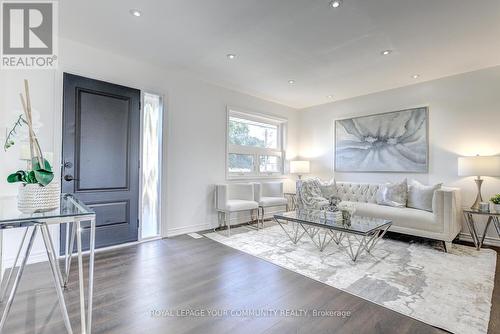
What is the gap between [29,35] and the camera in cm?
260

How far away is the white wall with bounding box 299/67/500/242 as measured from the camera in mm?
3551

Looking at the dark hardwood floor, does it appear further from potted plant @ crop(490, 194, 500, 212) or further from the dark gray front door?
potted plant @ crop(490, 194, 500, 212)

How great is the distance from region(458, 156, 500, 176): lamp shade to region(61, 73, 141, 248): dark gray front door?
182 inches

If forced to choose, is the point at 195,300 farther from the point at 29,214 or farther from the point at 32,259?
the point at 32,259

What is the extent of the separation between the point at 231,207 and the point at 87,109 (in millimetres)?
2375

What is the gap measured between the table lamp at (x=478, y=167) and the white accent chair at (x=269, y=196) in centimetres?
276

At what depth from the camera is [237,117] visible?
4.84 meters

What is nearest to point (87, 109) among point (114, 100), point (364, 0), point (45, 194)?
point (114, 100)

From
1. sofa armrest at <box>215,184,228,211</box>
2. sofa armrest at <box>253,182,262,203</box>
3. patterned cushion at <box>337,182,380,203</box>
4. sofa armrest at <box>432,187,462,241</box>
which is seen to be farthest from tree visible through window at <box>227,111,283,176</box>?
sofa armrest at <box>432,187,462,241</box>

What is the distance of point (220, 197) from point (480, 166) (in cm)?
375

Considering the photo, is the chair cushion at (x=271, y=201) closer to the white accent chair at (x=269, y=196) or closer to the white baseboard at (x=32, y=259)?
the white accent chair at (x=269, y=196)

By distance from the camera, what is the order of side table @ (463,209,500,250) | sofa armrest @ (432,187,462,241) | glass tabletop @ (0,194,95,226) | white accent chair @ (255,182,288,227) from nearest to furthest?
glass tabletop @ (0,194,95,226) < sofa armrest @ (432,187,462,241) < side table @ (463,209,500,250) < white accent chair @ (255,182,288,227)

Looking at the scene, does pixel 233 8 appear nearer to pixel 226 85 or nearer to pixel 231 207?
pixel 226 85

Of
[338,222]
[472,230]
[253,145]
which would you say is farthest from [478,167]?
[253,145]
